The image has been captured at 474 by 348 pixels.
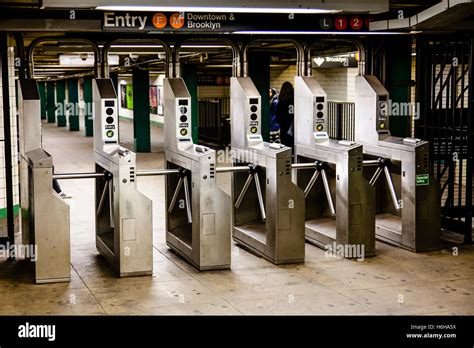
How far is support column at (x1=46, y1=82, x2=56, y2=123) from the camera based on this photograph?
100 ft

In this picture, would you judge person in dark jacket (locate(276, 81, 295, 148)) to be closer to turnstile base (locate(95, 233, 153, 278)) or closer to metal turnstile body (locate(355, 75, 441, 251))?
metal turnstile body (locate(355, 75, 441, 251))

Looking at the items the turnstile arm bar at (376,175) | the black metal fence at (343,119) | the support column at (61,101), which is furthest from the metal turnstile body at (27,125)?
the support column at (61,101)

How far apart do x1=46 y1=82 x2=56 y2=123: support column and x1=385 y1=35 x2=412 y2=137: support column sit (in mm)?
23711

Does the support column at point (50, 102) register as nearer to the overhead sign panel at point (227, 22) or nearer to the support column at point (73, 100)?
the support column at point (73, 100)

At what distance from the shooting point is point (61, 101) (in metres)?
29.9

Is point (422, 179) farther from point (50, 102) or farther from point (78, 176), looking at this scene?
point (50, 102)

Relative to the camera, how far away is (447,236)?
798 cm

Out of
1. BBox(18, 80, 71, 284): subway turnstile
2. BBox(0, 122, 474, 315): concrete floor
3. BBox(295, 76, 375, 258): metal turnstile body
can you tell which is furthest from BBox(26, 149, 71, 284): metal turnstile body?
BBox(295, 76, 375, 258): metal turnstile body

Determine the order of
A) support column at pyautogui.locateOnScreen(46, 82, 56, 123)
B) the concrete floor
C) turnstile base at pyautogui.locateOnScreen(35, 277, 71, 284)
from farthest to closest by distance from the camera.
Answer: support column at pyautogui.locateOnScreen(46, 82, 56, 123)
turnstile base at pyautogui.locateOnScreen(35, 277, 71, 284)
the concrete floor

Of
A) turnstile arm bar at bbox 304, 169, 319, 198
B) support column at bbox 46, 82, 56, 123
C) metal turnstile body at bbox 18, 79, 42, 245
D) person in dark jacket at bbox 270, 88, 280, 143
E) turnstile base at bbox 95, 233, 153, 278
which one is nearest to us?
turnstile base at bbox 95, 233, 153, 278

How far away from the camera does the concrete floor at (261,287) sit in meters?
5.53

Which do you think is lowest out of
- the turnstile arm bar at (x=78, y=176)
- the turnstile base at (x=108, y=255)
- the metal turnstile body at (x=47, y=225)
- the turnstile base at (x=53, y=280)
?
the turnstile base at (x=53, y=280)

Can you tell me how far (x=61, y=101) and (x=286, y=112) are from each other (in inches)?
842

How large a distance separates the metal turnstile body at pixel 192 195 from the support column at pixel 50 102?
944 inches
